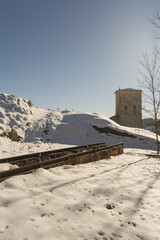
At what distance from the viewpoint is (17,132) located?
11492 mm

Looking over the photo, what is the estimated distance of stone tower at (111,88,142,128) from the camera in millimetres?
30250

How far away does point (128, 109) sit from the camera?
1197 inches

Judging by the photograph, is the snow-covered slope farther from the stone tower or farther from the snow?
the stone tower

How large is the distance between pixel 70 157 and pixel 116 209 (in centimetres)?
269

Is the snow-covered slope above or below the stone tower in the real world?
below

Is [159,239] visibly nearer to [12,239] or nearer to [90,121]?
[12,239]

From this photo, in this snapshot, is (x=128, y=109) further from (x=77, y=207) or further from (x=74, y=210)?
(x=74, y=210)

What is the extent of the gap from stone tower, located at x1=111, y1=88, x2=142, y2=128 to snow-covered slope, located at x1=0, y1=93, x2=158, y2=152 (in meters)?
14.4

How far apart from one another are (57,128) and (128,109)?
65.7 feet

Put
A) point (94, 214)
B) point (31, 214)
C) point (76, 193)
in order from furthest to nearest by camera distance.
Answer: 1. point (76, 193)
2. point (94, 214)
3. point (31, 214)

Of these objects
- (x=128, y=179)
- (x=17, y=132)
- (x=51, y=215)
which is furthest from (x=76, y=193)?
(x=17, y=132)

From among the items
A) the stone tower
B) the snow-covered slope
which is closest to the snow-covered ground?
the snow-covered slope

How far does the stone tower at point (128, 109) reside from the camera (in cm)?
3025

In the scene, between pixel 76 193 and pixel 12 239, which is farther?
pixel 76 193
